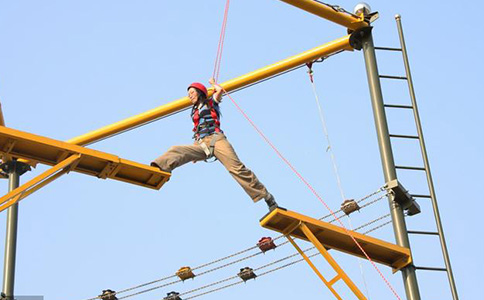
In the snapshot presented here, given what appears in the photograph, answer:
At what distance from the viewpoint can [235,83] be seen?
49.1ft

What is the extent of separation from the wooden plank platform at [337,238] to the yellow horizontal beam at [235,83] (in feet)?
9.88

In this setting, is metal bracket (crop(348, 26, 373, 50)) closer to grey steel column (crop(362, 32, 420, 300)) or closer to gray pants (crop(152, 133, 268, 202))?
grey steel column (crop(362, 32, 420, 300))

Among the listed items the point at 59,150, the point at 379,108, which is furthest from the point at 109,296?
the point at 379,108

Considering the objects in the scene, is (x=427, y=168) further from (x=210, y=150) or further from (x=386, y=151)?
(x=210, y=150)

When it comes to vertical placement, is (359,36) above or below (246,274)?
above

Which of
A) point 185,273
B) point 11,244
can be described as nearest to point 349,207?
point 185,273

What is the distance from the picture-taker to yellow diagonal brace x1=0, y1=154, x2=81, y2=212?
11070 millimetres

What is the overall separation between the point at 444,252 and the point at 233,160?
9.63 ft

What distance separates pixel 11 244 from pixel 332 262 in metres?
6.47

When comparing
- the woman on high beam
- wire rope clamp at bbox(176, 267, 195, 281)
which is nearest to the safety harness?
the woman on high beam

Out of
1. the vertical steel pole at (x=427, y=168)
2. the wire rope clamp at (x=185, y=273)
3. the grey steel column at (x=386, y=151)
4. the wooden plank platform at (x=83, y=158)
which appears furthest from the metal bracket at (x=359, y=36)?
the wire rope clamp at (x=185, y=273)

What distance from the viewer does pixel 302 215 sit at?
Result: 11.9 metres

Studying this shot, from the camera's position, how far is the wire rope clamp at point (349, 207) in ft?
43.5

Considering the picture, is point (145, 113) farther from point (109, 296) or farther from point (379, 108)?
point (379, 108)
